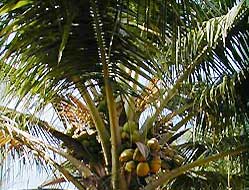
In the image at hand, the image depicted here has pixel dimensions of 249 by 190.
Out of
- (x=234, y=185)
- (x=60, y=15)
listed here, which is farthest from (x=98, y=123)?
(x=234, y=185)

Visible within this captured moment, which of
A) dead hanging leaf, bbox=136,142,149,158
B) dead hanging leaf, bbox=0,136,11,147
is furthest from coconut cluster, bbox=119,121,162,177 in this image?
dead hanging leaf, bbox=0,136,11,147

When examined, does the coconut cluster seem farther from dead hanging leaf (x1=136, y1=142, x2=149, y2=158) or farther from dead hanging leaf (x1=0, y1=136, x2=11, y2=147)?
dead hanging leaf (x1=0, y1=136, x2=11, y2=147)

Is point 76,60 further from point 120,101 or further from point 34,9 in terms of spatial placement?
point 120,101

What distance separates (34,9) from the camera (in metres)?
2.19

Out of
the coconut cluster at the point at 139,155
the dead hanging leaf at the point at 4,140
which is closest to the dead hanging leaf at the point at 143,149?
the coconut cluster at the point at 139,155

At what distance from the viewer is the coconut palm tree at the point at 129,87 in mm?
2256

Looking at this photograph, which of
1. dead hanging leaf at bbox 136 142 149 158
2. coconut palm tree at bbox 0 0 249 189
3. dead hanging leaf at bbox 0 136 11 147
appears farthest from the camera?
dead hanging leaf at bbox 0 136 11 147

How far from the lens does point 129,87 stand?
8.68 ft

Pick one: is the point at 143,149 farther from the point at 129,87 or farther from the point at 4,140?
the point at 4,140

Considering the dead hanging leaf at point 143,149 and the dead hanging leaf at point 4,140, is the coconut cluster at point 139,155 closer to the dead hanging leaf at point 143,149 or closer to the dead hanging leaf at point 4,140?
the dead hanging leaf at point 143,149

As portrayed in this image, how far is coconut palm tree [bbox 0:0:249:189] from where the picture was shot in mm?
2256

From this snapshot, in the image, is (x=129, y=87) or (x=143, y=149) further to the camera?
(x=143, y=149)

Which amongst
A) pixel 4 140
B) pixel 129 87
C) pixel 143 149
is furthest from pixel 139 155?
pixel 4 140

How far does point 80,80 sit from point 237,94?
1.25m
